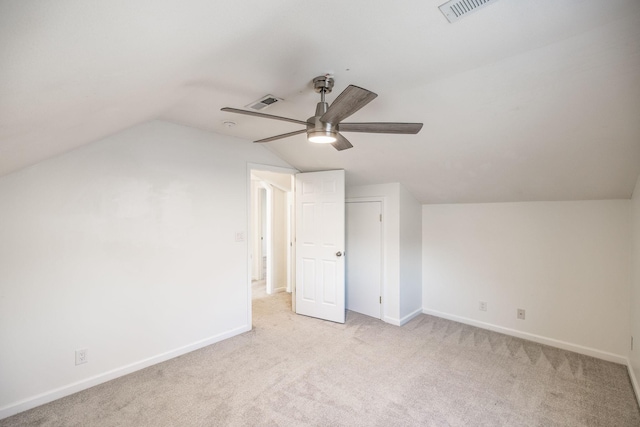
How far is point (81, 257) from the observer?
8.00 feet

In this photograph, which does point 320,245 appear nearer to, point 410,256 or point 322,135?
point 410,256

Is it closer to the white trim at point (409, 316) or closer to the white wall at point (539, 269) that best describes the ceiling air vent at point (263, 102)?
the white wall at point (539, 269)

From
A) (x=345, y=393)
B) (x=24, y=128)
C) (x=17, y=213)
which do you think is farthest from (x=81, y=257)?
(x=345, y=393)

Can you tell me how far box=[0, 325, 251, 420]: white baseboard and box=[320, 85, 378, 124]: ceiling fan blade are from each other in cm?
277

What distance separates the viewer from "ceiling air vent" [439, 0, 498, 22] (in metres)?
1.32

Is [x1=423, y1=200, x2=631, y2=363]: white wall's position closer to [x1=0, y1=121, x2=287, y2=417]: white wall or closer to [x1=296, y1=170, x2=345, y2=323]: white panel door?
[x1=296, y1=170, x2=345, y2=323]: white panel door

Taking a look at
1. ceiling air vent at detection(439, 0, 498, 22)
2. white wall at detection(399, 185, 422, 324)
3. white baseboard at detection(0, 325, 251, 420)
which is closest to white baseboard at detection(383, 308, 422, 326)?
white wall at detection(399, 185, 422, 324)

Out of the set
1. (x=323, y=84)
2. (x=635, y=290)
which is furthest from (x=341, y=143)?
(x=635, y=290)

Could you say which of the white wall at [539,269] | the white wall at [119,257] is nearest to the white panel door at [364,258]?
the white wall at [539,269]

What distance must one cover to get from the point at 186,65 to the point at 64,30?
2.63 ft

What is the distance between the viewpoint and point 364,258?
4.19m

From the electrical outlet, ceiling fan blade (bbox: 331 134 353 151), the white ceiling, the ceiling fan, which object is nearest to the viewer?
the white ceiling

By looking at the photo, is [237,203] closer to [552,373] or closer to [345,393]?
[345,393]

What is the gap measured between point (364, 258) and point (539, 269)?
206 centimetres
